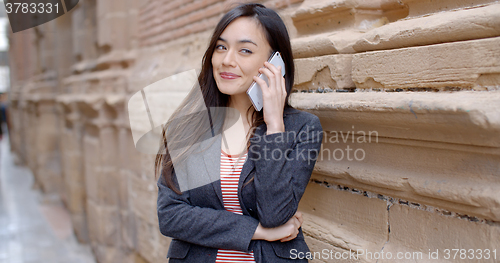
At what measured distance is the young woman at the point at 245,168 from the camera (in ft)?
4.71

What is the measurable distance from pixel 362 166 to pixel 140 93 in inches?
125

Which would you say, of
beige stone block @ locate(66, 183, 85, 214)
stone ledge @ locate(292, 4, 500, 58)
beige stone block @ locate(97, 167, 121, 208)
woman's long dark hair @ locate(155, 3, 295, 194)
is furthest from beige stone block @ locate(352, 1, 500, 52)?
beige stone block @ locate(66, 183, 85, 214)

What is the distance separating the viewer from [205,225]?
1.51 metres

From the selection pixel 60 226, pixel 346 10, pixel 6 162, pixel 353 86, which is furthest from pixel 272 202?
pixel 6 162

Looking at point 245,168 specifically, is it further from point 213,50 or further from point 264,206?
point 213,50

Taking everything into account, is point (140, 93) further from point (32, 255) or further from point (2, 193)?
point (2, 193)

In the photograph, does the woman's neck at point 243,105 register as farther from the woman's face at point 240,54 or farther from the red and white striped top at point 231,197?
the red and white striped top at point 231,197

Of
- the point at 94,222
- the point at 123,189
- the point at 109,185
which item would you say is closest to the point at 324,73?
the point at 123,189

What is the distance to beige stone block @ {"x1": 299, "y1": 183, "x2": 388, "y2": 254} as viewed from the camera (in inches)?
67.6

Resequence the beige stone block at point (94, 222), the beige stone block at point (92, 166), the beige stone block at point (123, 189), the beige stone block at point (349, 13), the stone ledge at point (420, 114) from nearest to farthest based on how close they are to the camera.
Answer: the stone ledge at point (420, 114) < the beige stone block at point (349, 13) < the beige stone block at point (123, 189) < the beige stone block at point (92, 166) < the beige stone block at point (94, 222)

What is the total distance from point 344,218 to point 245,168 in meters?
0.68

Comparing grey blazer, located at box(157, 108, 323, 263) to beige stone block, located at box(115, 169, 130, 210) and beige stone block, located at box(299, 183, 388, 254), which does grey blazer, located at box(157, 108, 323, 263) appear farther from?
beige stone block, located at box(115, 169, 130, 210)

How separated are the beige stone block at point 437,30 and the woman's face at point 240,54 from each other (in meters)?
0.49

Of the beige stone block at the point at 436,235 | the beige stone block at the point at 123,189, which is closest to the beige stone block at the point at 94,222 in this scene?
the beige stone block at the point at 123,189
